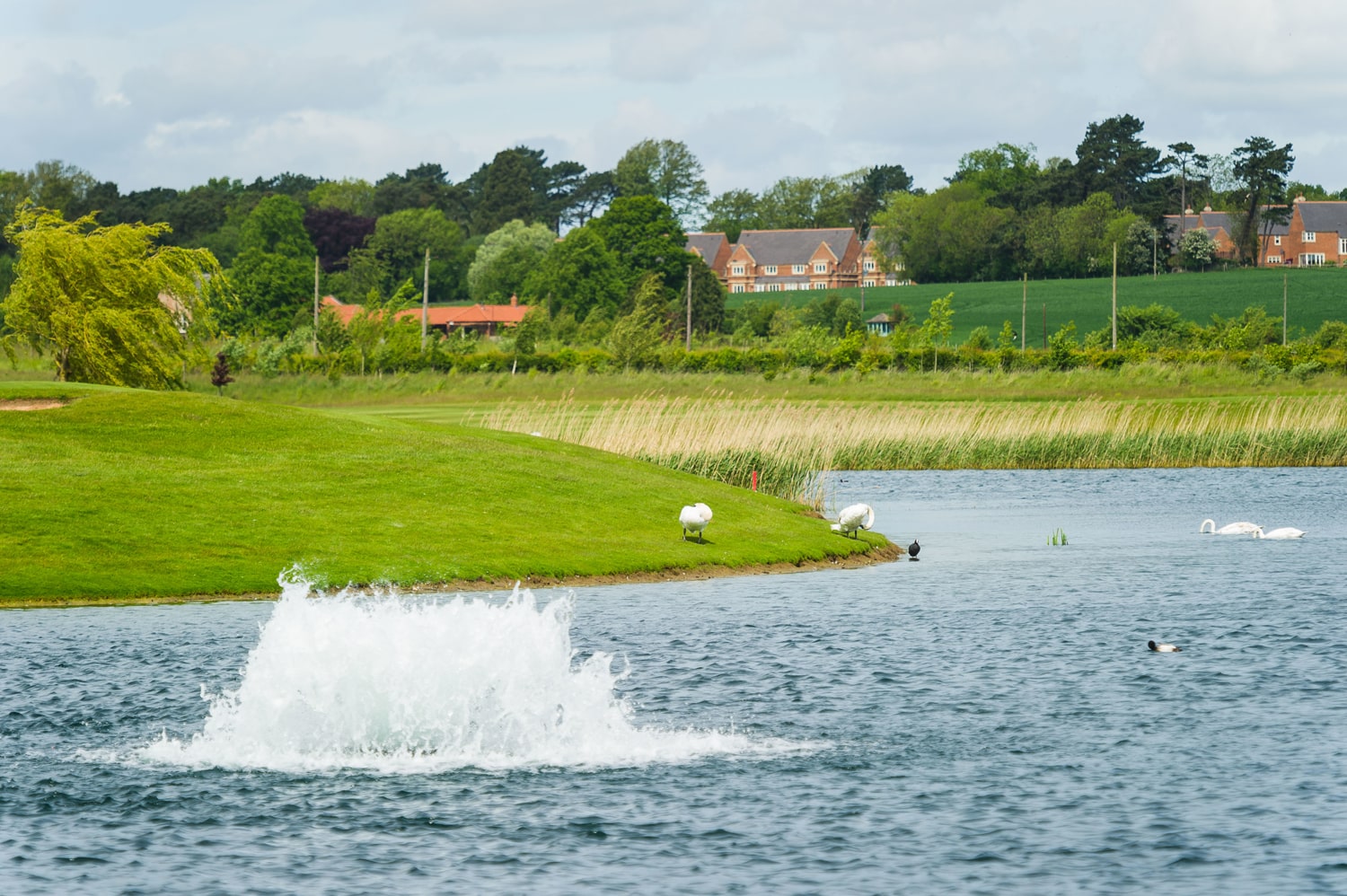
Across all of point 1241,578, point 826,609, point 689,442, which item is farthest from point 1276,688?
point 689,442

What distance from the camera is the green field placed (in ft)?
525

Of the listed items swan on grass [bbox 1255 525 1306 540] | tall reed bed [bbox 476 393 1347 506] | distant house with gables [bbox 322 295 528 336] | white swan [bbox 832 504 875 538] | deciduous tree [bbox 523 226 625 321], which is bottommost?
swan on grass [bbox 1255 525 1306 540]

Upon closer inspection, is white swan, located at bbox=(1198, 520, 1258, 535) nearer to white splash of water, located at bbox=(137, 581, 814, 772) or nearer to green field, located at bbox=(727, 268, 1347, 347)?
white splash of water, located at bbox=(137, 581, 814, 772)

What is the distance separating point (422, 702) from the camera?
56.0 feet

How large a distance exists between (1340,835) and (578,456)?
98.2ft

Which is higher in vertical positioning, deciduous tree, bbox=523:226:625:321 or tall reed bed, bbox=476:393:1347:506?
deciduous tree, bbox=523:226:625:321

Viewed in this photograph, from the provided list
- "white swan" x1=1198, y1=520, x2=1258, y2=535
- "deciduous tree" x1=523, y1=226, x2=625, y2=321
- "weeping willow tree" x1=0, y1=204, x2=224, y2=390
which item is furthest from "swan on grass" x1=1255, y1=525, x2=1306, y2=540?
"deciduous tree" x1=523, y1=226, x2=625, y2=321

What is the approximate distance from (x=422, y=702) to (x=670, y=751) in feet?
8.94

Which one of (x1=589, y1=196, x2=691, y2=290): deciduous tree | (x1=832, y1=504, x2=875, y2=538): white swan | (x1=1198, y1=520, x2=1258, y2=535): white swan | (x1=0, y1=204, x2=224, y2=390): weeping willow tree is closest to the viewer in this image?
(x1=832, y1=504, x2=875, y2=538): white swan

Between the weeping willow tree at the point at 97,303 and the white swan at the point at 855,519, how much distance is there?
29671 mm

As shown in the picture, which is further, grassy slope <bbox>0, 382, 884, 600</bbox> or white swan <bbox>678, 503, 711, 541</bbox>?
white swan <bbox>678, 503, 711, 541</bbox>

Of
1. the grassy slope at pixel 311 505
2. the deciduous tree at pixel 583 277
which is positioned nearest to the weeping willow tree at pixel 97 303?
the grassy slope at pixel 311 505

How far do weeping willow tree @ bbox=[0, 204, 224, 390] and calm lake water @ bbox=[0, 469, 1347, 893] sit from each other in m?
30.8

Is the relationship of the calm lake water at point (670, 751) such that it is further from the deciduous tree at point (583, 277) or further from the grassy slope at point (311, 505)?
the deciduous tree at point (583, 277)
